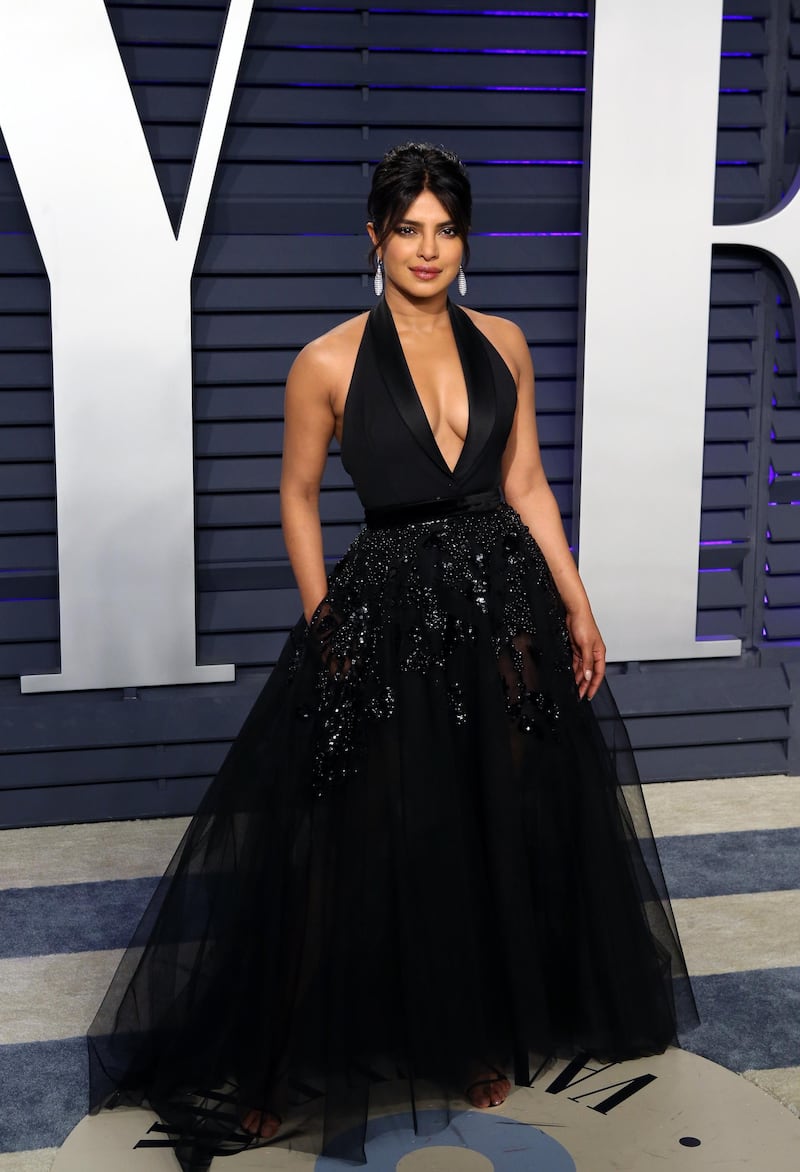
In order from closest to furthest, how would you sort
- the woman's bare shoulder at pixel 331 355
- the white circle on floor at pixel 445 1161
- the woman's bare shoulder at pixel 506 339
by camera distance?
the white circle on floor at pixel 445 1161 → the woman's bare shoulder at pixel 331 355 → the woman's bare shoulder at pixel 506 339

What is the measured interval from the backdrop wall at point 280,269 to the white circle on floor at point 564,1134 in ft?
5.21

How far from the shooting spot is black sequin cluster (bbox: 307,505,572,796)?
7.27ft

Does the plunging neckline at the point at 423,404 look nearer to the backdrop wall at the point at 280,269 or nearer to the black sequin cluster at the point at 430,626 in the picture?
the black sequin cluster at the point at 430,626

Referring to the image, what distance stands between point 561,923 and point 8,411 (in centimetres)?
220

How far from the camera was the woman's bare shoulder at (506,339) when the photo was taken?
243 cm

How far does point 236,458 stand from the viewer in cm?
377

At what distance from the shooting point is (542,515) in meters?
2.51

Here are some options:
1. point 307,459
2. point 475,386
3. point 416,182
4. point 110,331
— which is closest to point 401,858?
point 307,459

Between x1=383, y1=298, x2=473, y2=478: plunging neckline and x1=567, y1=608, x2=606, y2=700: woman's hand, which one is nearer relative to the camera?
x1=383, y1=298, x2=473, y2=478: plunging neckline

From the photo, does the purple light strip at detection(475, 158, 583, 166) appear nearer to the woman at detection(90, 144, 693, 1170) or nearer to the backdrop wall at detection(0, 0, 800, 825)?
the backdrop wall at detection(0, 0, 800, 825)

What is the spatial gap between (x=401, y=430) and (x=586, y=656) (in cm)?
56

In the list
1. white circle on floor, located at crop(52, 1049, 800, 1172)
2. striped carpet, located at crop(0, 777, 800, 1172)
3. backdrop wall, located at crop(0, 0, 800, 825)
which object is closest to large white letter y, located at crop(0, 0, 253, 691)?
backdrop wall, located at crop(0, 0, 800, 825)
